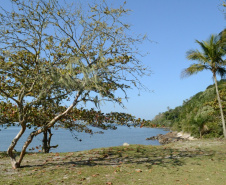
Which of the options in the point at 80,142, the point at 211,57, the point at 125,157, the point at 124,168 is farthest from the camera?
the point at 80,142

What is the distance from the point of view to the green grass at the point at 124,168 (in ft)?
24.8

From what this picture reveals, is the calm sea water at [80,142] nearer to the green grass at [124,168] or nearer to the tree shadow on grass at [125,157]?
the tree shadow on grass at [125,157]

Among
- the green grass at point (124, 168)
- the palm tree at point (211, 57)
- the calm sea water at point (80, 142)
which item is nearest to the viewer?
the green grass at point (124, 168)

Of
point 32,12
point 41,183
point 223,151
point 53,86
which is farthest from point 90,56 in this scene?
point 223,151

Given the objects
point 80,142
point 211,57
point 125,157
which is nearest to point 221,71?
point 211,57

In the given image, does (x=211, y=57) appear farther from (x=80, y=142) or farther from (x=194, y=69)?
(x=80, y=142)

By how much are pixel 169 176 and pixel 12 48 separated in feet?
24.5

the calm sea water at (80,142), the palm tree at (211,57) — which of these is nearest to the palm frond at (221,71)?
the palm tree at (211,57)

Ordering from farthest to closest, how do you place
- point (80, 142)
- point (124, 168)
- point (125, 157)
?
point (80, 142) < point (125, 157) < point (124, 168)

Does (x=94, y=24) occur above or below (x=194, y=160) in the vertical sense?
above

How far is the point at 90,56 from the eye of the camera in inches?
374

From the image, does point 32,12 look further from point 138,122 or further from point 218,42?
point 218,42

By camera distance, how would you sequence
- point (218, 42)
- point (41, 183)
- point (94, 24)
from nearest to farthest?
point (41, 183) < point (94, 24) < point (218, 42)

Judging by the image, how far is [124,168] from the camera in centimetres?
895
